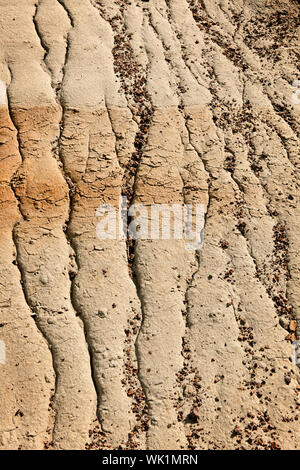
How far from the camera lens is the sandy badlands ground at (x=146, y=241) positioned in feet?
8.63

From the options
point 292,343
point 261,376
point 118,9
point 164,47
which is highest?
point 118,9

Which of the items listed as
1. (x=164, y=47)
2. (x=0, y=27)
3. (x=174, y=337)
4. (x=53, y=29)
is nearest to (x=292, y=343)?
(x=174, y=337)

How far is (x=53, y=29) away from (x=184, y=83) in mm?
1366

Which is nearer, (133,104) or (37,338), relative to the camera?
(37,338)

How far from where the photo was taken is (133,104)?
3.64 m

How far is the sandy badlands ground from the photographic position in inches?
104

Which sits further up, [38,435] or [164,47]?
[164,47]

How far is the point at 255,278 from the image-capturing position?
3.03 meters

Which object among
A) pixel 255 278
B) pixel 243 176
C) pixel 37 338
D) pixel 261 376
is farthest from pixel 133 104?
pixel 261 376

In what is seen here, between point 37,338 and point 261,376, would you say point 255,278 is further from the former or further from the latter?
point 37,338

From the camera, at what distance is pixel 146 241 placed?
3.11 metres
